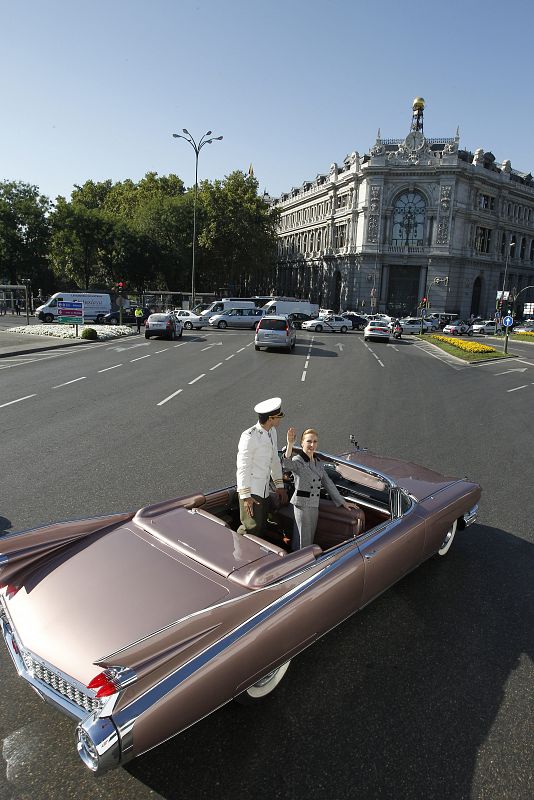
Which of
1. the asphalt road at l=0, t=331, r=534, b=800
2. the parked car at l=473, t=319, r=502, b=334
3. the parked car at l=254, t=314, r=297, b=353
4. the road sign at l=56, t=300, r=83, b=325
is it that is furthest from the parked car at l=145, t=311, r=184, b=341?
the parked car at l=473, t=319, r=502, b=334

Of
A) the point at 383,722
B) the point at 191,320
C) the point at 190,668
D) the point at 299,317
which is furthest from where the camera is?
the point at 299,317

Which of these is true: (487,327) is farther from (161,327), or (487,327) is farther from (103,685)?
(103,685)

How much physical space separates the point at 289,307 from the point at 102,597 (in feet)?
163

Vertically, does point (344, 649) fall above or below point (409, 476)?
below

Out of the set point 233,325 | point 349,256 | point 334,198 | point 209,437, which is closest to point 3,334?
point 233,325

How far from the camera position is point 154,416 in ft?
36.3

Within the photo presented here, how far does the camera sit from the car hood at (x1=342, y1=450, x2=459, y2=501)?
16.6 feet

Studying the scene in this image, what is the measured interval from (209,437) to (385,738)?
22.1 ft

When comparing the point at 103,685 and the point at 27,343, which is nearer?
the point at 103,685

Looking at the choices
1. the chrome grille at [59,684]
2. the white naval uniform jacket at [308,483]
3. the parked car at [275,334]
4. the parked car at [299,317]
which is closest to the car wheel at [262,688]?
the chrome grille at [59,684]

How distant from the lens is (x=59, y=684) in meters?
2.75

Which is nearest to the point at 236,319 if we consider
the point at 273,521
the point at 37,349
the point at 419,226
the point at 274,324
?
the point at 274,324

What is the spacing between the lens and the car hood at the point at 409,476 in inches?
199

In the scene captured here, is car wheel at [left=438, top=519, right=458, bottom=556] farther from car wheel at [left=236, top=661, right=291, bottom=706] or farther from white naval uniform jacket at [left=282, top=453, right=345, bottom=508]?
car wheel at [left=236, top=661, right=291, bottom=706]
